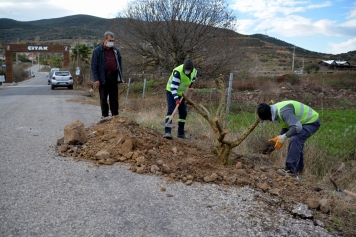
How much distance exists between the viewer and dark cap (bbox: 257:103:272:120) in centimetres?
453

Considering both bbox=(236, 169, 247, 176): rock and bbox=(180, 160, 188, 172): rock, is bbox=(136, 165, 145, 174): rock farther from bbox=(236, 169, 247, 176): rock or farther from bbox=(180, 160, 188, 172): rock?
bbox=(236, 169, 247, 176): rock

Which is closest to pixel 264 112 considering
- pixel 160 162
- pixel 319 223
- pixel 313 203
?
pixel 313 203

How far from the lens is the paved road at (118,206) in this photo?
9.43 feet

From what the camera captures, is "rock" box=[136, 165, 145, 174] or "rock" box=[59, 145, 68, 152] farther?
"rock" box=[59, 145, 68, 152]

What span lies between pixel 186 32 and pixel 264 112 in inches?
660

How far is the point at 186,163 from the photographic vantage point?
4.43 meters

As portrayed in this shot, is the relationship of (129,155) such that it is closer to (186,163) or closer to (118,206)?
(186,163)

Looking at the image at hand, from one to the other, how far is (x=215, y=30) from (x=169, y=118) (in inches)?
626

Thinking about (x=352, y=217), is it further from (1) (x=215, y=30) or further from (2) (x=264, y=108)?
(1) (x=215, y=30)

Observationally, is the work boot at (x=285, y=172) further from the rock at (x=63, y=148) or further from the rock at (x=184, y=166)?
→ the rock at (x=63, y=148)

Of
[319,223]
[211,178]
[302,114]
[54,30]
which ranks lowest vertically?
[319,223]

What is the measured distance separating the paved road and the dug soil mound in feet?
0.58

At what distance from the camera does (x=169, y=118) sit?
619cm

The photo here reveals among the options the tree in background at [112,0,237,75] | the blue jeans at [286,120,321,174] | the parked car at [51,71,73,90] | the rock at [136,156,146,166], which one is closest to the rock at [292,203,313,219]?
the blue jeans at [286,120,321,174]
